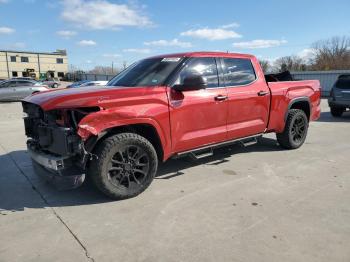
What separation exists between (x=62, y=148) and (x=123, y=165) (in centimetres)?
78

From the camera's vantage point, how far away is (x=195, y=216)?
12.5ft

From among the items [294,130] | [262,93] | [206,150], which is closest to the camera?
[206,150]

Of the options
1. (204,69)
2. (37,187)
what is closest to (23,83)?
(37,187)

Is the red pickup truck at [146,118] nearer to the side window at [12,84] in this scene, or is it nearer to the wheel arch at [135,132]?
the wheel arch at [135,132]

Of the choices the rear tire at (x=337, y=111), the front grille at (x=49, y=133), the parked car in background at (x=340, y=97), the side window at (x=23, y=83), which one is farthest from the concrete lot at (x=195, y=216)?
the side window at (x=23, y=83)

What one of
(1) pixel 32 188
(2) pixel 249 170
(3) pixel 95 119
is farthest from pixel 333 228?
(1) pixel 32 188

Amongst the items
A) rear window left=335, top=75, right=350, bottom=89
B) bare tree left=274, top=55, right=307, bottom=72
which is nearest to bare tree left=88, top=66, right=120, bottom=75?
bare tree left=274, top=55, right=307, bottom=72

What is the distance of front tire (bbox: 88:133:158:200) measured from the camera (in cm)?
406

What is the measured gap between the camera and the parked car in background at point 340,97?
41.3ft

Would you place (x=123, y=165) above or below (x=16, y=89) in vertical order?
below

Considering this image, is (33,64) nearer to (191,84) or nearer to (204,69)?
(204,69)

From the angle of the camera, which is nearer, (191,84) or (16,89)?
(191,84)

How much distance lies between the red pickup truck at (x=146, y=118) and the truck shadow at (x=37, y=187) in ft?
1.14

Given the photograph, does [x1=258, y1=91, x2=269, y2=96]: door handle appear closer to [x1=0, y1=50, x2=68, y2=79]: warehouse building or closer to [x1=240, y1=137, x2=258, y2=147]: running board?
[x1=240, y1=137, x2=258, y2=147]: running board
